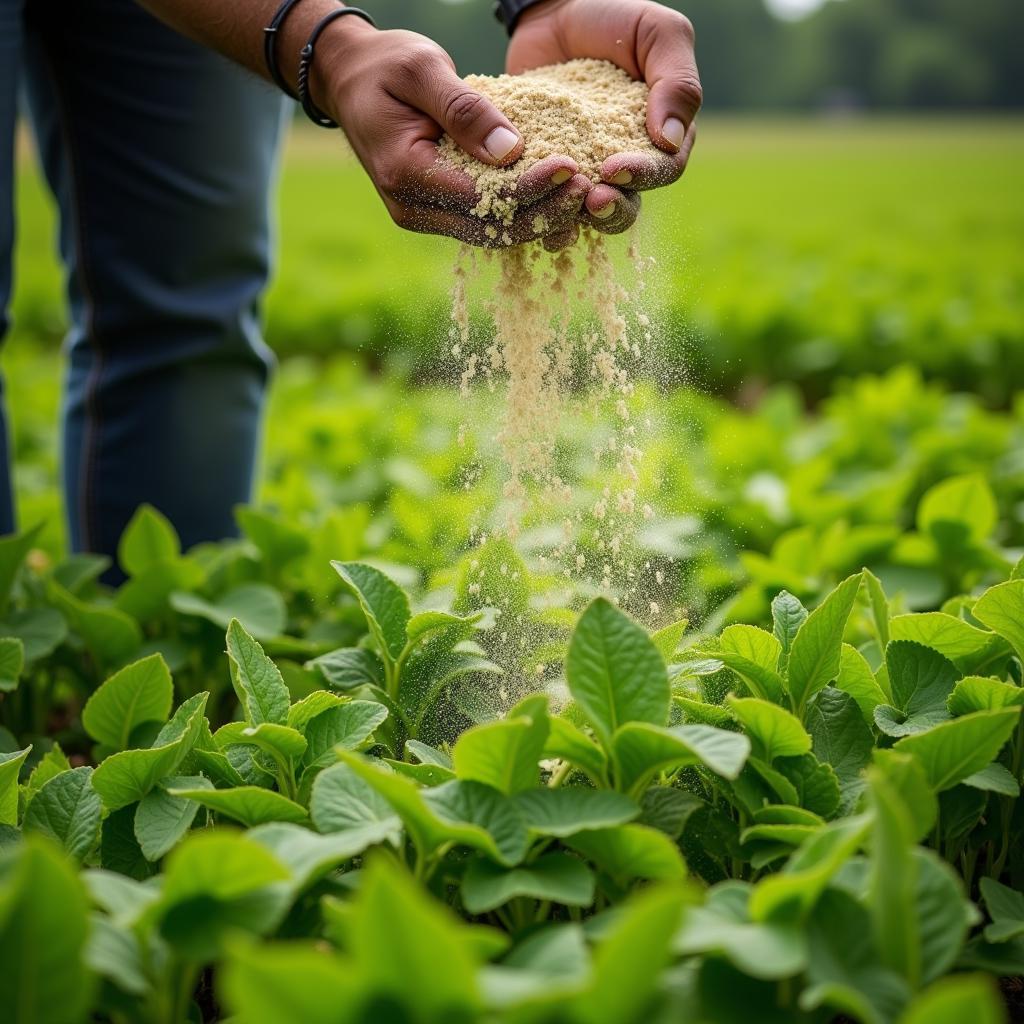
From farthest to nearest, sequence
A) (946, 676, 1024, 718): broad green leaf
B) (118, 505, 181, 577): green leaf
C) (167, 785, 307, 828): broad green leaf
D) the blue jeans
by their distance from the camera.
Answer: the blue jeans < (118, 505, 181, 577): green leaf < (946, 676, 1024, 718): broad green leaf < (167, 785, 307, 828): broad green leaf

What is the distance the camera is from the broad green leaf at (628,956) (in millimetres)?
763

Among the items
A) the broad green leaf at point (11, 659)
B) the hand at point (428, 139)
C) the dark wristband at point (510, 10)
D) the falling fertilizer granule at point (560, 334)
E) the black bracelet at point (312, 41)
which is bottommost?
the broad green leaf at point (11, 659)

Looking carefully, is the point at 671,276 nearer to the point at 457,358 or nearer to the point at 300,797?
the point at 457,358

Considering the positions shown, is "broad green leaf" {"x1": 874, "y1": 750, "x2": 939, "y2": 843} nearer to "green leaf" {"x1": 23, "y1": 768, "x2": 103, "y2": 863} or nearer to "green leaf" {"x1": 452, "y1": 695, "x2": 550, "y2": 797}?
"green leaf" {"x1": 452, "y1": 695, "x2": 550, "y2": 797}

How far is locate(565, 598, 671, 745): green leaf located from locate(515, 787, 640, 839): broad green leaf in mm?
78

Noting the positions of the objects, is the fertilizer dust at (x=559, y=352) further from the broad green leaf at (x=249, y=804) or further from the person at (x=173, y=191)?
the broad green leaf at (x=249, y=804)

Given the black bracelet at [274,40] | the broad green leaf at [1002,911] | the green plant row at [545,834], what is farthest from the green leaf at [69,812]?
the black bracelet at [274,40]

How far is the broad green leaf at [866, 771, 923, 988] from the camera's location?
856 mm

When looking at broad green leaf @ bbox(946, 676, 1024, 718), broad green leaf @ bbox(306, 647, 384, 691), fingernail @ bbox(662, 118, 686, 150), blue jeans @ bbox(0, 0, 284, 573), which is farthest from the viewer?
blue jeans @ bbox(0, 0, 284, 573)

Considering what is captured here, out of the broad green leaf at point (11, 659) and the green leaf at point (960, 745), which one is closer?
the green leaf at point (960, 745)

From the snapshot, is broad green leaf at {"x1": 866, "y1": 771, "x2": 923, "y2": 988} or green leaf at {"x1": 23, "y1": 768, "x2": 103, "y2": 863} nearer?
broad green leaf at {"x1": 866, "y1": 771, "x2": 923, "y2": 988}

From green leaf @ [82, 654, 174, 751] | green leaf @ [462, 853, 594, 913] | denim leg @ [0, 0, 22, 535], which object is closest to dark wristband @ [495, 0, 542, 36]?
denim leg @ [0, 0, 22, 535]

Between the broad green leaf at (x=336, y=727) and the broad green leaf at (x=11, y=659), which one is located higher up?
the broad green leaf at (x=336, y=727)

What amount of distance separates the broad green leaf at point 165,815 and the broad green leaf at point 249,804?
11mm
